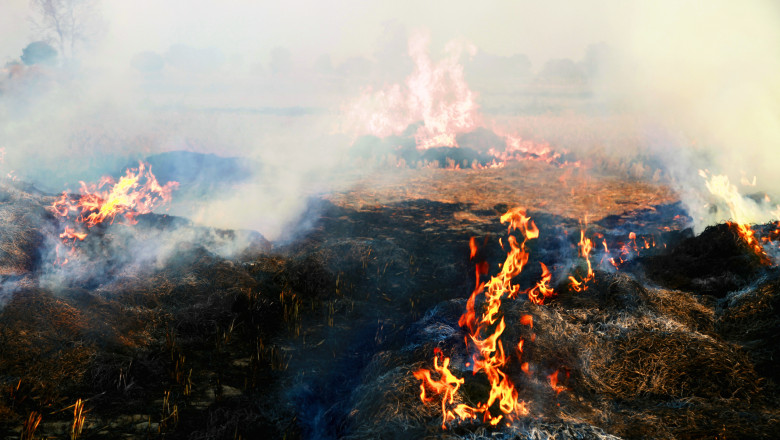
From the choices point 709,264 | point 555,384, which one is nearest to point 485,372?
point 555,384

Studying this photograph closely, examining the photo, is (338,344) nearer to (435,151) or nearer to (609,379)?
(609,379)

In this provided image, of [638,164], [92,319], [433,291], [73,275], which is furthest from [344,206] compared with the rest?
[638,164]

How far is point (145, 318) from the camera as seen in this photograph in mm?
7695

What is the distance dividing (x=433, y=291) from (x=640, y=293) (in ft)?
14.5

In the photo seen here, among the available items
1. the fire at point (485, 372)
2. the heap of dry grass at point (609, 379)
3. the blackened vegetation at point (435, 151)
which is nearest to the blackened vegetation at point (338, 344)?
the heap of dry grass at point (609, 379)

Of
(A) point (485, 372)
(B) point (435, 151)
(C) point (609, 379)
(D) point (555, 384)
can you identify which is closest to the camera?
(A) point (485, 372)

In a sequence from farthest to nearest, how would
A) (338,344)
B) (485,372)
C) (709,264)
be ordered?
1. (709,264)
2. (338,344)
3. (485,372)

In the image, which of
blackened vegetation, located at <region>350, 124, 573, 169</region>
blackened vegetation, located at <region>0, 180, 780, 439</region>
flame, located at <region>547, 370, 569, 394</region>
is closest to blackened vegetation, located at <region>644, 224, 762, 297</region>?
blackened vegetation, located at <region>0, 180, 780, 439</region>

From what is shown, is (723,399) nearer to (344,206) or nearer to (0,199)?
(344,206)

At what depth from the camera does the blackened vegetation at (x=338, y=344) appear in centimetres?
546

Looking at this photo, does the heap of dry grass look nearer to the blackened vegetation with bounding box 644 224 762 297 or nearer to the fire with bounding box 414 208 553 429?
the fire with bounding box 414 208 553 429

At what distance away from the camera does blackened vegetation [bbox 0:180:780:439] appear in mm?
5461

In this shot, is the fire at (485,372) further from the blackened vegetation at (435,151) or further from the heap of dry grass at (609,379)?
the blackened vegetation at (435,151)

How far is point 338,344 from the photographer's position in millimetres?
8180
